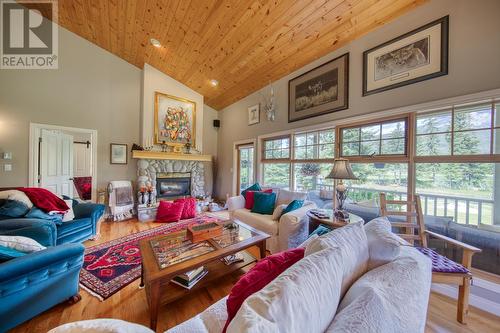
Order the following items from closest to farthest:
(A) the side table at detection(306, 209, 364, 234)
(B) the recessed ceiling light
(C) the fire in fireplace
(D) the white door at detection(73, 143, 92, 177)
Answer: (A) the side table at detection(306, 209, 364, 234), (B) the recessed ceiling light, (C) the fire in fireplace, (D) the white door at detection(73, 143, 92, 177)

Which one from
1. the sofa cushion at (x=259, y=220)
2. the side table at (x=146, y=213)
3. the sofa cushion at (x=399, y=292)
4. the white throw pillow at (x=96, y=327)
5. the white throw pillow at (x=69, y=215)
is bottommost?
the side table at (x=146, y=213)

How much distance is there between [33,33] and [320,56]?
5.25 meters

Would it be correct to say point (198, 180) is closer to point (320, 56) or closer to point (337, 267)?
point (320, 56)

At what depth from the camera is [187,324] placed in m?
0.96

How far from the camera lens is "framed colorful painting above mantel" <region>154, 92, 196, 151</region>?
463 cm

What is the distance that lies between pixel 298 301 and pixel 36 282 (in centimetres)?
193

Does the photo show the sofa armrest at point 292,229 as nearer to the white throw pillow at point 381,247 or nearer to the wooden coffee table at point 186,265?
the wooden coffee table at point 186,265

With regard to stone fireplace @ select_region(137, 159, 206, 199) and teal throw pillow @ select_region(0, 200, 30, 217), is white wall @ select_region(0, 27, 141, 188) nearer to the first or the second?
stone fireplace @ select_region(137, 159, 206, 199)

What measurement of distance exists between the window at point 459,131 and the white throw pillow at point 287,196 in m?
1.50

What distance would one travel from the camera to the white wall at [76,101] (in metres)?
3.36

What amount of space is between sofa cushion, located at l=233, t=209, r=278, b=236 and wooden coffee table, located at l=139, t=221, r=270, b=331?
413mm

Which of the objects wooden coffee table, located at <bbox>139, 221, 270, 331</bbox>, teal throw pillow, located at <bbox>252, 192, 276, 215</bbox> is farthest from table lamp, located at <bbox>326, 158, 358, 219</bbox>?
teal throw pillow, located at <bbox>252, 192, 276, 215</bbox>

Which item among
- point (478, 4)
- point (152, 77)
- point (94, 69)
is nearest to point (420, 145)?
point (478, 4)

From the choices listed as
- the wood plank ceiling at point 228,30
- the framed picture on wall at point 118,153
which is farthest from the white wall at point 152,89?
the framed picture on wall at point 118,153
